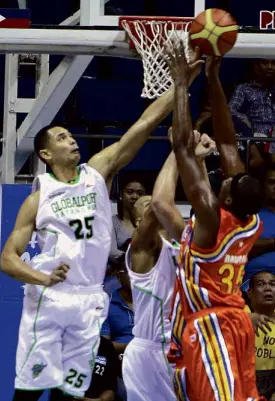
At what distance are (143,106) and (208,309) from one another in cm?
539

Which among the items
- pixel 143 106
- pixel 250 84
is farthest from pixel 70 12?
pixel 250 84

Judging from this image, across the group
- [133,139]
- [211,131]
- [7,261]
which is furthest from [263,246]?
[7,261]

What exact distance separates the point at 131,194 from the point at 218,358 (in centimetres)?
343

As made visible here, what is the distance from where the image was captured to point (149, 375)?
7.16 metres

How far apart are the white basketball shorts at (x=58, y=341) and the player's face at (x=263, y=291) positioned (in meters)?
1.92

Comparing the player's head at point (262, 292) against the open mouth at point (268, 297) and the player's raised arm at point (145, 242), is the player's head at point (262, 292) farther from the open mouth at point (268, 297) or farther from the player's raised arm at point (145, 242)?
the player's raised arm at point (145, 242)

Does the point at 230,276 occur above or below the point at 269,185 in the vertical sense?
below

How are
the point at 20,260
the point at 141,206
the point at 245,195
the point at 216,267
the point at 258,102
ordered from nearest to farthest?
the point at 245,195 < the point at 216,267 < the point at 20,260 < the point at 141,206 < the point at 258,102

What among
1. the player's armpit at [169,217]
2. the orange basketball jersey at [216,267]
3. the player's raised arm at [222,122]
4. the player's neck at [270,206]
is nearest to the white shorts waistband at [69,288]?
the player's armpit at [169,217]

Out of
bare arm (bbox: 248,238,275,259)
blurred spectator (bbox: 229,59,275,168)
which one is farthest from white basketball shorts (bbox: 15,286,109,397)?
blurred spectator (bbox: 229,59,275,168)

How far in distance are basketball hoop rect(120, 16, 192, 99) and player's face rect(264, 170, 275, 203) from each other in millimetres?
1712

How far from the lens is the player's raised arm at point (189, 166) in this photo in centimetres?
610

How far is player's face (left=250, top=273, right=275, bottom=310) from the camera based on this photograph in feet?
29.5

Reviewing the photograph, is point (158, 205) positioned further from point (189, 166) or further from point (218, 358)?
point (218, 358)
